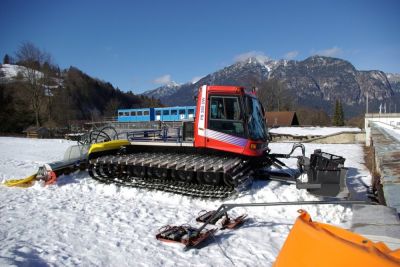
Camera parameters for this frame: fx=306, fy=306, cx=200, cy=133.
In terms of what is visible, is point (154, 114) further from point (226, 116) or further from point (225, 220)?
point (225, 220)

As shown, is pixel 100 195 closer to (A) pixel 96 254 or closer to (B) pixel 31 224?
(B) pixel 31 224

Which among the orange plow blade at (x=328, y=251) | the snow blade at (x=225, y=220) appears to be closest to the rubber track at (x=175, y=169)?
the snow blade at (x=225, y=220)

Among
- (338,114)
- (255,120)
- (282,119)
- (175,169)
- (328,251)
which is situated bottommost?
(175,169)

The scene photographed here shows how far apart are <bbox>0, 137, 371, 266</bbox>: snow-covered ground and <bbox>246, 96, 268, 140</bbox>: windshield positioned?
1.32 m

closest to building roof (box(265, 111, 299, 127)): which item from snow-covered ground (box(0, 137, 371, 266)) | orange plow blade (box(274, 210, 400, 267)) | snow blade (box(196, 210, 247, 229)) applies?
snow-covered ground (box(0, 137, 371, 266))

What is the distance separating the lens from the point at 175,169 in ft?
25.3

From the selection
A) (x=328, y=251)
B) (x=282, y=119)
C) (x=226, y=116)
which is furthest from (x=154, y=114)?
(x=282, y=119)

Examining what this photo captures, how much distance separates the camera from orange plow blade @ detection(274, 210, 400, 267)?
6.26 ft

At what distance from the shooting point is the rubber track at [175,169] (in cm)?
711

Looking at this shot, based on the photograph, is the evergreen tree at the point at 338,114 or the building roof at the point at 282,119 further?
the evergreen tree at the point at 338,114

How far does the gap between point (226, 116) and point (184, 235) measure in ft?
11.2

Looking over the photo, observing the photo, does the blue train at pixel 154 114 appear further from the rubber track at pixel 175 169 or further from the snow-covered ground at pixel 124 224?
the snow-covered ground at pixel 124 224

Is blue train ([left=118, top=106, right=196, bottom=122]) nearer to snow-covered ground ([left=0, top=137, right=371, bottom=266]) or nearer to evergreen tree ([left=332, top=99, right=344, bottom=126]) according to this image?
snow-covered ground ([left=0, top=137, right=371, bottom=266])

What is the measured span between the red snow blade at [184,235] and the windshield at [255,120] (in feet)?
9.81
